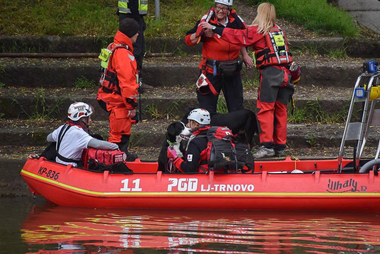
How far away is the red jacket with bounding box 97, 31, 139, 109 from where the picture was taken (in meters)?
9.27

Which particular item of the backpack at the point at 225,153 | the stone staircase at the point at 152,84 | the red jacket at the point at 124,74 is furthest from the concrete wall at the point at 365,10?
the backpack at the point at 225,153

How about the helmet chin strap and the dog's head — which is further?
the helmet chin strap

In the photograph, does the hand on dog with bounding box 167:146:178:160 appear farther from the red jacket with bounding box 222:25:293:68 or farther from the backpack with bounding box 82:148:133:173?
the red jacket with bounding box 222:25:293:68

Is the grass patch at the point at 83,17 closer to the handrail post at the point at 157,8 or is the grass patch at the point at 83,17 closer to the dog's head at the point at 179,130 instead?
the handrail post at the point at 157,8

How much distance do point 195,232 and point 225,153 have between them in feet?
3.94

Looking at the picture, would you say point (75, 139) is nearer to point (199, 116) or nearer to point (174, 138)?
point (174, 138)

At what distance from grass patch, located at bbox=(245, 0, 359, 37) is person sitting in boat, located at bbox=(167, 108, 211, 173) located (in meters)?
5.98

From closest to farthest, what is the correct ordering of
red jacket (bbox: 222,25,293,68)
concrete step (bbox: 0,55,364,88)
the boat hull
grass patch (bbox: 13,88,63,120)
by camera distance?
the boat hull, red jacket (bbox: 222,25,293,68), grass patch (bbox: 13,88,63,120), concrete step (bbox: 0,55,364,88)

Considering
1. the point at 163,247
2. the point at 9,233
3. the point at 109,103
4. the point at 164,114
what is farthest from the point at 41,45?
the point at 163,247

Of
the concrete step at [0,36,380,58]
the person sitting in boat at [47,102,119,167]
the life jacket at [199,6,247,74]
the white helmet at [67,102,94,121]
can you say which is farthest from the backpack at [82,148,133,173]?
the concrete step at [0,36,380,58]

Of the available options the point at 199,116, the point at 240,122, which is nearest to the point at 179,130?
the point at 199,116

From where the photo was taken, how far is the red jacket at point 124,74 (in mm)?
9273

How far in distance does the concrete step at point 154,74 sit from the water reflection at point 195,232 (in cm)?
430

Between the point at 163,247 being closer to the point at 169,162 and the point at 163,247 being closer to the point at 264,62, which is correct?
the point at 169,162
